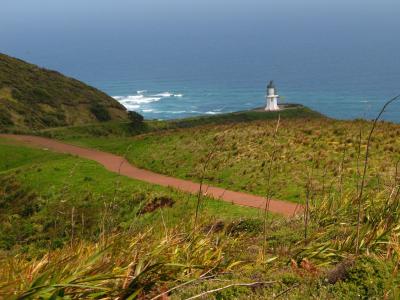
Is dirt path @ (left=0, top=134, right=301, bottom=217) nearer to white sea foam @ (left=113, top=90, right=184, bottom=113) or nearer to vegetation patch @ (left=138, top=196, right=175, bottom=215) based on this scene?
vegetation patch @ (left=138, top=196, right=175, bottom=215)

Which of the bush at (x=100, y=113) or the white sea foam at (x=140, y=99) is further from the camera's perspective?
the white sea foam at (x=140, y=99)

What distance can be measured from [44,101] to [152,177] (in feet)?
136

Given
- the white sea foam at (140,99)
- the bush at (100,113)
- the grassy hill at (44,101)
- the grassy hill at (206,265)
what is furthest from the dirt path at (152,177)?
the white sea foam at (140,99)

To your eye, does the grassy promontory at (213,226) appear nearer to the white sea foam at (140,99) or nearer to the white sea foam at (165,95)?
the white sea foam at (140,99)

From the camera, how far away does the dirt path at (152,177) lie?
14.6m

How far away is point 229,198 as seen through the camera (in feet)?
52.3

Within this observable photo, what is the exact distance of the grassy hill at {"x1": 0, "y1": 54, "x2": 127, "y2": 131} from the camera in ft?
166

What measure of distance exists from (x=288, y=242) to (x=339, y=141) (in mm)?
12088

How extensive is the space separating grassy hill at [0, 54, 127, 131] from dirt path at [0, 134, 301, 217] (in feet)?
54.2

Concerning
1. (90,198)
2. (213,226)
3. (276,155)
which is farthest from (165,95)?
(213,226)

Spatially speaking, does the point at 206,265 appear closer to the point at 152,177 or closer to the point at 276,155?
the point at 276,155

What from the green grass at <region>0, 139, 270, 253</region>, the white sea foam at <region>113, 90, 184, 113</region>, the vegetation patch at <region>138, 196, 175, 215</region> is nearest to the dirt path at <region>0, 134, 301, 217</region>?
the green grass at <region>0, 139, 270, 253</region>

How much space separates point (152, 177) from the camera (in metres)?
19.5

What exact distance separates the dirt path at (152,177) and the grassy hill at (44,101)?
54.2 feet
